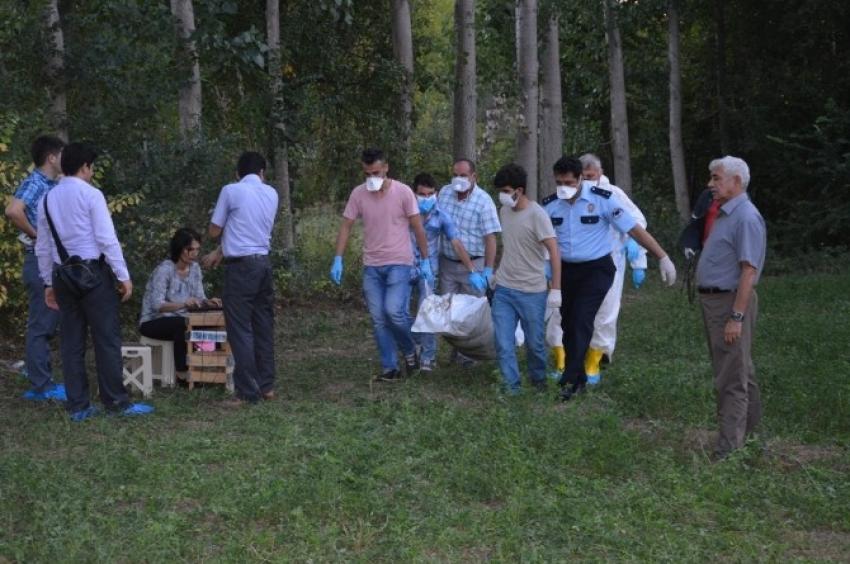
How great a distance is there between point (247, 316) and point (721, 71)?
20474mm

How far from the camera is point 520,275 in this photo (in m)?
9.70

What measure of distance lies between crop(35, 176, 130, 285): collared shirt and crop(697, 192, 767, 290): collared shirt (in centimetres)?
409

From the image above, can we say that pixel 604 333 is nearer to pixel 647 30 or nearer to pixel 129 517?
pixel 129 517

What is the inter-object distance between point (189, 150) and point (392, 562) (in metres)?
8.83

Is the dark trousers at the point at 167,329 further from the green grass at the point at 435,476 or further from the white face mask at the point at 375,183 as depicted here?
the white face mask at the point at 375,183

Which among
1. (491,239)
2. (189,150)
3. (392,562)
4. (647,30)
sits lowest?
(392,562)

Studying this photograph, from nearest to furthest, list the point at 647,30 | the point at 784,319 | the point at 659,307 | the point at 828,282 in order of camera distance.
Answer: the point at 784,319 < the point at 659,307 < the point at 828,282 < the point at 647,30

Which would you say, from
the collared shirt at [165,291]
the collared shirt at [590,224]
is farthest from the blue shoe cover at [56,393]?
the collared shirt at [590,224]

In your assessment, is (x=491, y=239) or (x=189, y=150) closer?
Result: (x=491, y=239)

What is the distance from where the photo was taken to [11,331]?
12719 millimetres

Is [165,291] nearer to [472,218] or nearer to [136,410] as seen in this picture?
[136,410]

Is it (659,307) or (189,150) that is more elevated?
(189,150)

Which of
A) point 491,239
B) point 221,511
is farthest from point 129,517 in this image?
point 491,239

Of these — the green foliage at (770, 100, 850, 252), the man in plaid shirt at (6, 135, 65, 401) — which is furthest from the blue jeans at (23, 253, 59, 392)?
the green foliage at (770, 100, 850, 252)
